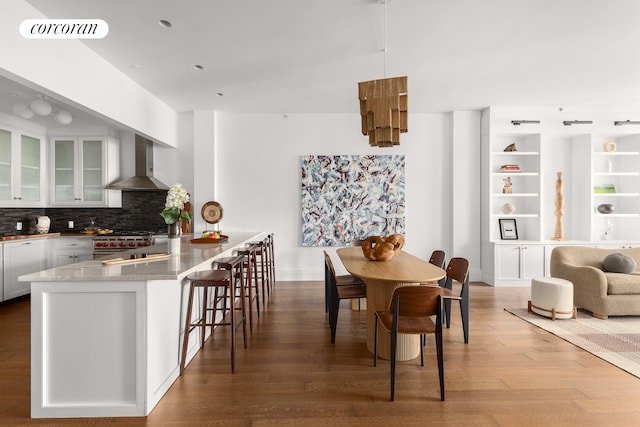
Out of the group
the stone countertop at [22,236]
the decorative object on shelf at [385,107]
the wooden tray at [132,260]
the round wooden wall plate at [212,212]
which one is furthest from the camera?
the round wooden wall plate at [212,212]

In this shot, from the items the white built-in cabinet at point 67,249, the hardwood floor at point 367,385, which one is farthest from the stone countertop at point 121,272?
the white built-in cabinet at point 67,249

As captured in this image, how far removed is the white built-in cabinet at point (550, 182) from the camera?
5.73m

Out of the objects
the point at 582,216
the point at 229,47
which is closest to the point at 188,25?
the point at 229,47

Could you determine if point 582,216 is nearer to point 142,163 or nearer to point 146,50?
point 146,50

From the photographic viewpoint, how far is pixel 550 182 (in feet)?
20.3

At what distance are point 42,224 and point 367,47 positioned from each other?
5.80 meters

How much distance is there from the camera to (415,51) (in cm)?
370

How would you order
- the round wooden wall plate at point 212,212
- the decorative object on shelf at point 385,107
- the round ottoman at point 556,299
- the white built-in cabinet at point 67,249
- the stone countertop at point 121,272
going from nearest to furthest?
the stone countertop at point 121,272 → the decorative object on shelf at point 385,107 → the round ottoman at point 556,299 → the white built-in cabinet at point 67,249 → the round wooden wall plate at point 212,212

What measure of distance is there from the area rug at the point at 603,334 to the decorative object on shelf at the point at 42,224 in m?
7.13

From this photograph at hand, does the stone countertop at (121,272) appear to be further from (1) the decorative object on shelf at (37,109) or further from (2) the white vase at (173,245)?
(1) the decorative object on shelf at (37,109)

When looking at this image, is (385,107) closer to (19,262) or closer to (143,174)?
(143,174)

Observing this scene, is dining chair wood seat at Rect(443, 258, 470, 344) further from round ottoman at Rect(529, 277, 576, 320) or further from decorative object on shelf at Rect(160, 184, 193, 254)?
decorative object on shelf at Rect(160, 184, 193, 254)

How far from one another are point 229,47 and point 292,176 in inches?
110

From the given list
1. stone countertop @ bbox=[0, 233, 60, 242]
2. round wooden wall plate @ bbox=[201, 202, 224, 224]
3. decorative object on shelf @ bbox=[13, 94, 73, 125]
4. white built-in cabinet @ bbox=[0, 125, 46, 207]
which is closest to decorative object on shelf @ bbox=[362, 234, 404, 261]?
round wooden wall plate @ bbox=[201, 202, 224, 224]
